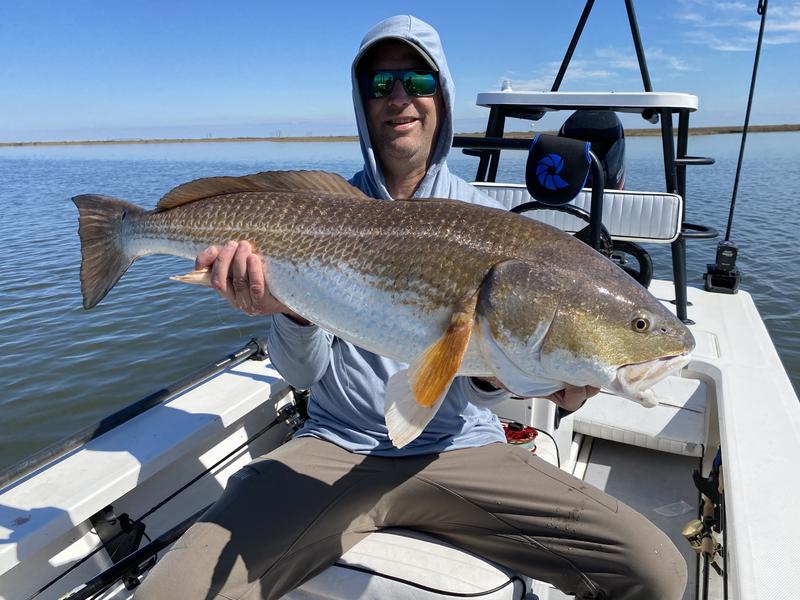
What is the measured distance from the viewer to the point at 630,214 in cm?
472

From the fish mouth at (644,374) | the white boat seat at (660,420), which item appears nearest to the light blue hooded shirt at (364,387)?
the fish mouth at (644,374)

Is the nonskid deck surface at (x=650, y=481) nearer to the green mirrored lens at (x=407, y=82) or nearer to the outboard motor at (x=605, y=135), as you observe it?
the outboard motor at (x=605, y=135)

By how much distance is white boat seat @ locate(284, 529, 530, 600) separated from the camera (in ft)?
7.29

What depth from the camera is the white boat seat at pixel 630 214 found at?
181 inches

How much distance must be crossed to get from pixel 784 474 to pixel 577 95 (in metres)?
3.50

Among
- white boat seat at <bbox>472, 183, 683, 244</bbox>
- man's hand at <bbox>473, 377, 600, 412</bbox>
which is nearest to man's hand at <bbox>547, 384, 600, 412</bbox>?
man's hand at <bbox>473, 377, 600, 412</bbox>

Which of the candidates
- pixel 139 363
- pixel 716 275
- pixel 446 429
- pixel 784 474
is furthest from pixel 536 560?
pixel 139 363

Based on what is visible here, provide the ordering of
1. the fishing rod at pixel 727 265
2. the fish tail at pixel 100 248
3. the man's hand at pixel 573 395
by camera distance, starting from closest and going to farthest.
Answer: the man's hand at pixel 573 395 → the fish tail at pixel 100 248 → the fishing rod at pixel 727 265

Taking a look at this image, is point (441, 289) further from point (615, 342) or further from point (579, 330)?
point (615, 342)

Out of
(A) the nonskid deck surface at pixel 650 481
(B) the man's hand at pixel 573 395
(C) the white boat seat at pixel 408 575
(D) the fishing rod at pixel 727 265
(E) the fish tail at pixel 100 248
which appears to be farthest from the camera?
(D) the fishing rod at pixel 727 265

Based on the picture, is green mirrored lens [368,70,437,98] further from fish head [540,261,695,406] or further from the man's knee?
the man's knee

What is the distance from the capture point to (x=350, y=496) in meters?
2.47

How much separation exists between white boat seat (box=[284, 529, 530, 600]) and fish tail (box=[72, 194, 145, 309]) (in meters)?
1.76

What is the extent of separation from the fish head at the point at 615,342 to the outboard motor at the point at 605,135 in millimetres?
3659
